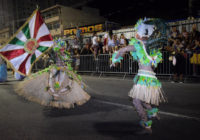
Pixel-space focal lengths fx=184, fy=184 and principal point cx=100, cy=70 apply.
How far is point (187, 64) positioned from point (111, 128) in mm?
7284

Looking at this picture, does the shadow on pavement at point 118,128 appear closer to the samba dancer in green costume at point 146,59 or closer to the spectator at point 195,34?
the samba dancer in green costume at point 146,59

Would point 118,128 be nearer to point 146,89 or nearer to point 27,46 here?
point 146,89

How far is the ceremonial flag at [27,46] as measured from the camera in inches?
174

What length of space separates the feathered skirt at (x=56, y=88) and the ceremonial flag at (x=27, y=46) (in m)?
0.82

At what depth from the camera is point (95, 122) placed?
401 centimetres

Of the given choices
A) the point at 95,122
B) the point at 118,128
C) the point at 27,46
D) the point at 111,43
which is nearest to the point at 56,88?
the point at 27,46

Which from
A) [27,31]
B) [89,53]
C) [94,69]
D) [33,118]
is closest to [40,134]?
[33,118]

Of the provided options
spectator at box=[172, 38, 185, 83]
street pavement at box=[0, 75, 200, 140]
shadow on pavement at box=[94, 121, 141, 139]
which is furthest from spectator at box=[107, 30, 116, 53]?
shadow on pavement at box=[94, 121, 141, 139]

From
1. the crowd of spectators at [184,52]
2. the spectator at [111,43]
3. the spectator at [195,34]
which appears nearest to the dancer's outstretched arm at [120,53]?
the crowd of spectators at [184,52]

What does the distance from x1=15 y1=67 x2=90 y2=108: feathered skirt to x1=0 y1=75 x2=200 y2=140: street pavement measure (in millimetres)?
284

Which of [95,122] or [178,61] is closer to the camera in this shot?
[95,122]

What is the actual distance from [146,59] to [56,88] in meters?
2.78

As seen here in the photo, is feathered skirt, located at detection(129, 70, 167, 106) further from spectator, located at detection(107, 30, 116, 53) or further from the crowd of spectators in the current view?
spectator, located at detection(107, 30, 116, 53)

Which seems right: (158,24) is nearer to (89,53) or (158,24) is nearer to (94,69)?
(94,69)
